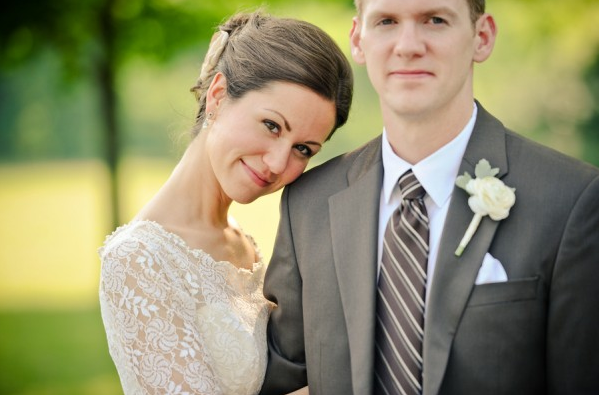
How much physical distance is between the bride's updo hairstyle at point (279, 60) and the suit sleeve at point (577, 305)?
1188 millimetres

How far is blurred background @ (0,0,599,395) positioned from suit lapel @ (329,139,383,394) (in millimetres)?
1061

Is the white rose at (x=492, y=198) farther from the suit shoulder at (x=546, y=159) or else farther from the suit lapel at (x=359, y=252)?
the suit lapel at (x=359, y=252)

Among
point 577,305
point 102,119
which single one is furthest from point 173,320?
point 102,119

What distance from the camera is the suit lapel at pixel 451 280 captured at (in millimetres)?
2686

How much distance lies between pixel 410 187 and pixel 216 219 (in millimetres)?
1081

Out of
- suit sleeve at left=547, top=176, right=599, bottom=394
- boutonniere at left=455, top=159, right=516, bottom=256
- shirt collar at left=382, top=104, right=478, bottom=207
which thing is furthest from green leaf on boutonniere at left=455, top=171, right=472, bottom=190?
suit sleeve at left=547, top=176, right=599, bottom=394

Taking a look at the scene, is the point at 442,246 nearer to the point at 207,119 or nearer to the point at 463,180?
the point at 463,180

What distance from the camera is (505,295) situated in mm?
2650

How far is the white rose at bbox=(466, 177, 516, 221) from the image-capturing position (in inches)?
106

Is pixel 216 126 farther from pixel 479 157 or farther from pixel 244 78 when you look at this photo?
pixel 479 157

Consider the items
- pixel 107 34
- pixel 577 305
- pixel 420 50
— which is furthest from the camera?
pixel 107 34

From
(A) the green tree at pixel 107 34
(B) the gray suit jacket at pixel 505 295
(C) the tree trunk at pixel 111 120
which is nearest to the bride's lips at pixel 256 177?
(B) the gray suit jacket at pixel 505 295

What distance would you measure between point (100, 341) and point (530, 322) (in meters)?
7.48

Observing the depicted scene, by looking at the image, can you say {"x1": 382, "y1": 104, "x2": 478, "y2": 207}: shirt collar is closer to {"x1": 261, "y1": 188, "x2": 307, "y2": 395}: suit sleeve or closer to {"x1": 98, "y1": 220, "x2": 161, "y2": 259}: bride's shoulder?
{"x1": 261, "y1": 188, "x2": 307, "y2": 395}: suit sleeve
